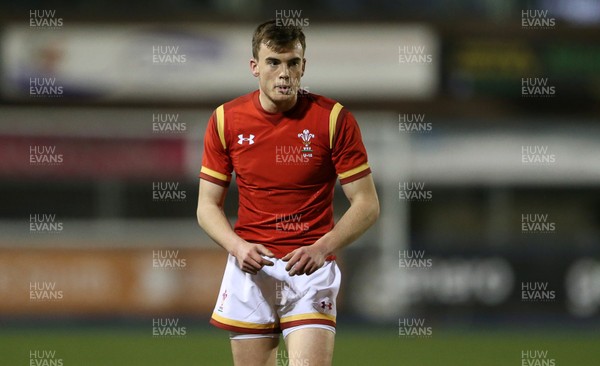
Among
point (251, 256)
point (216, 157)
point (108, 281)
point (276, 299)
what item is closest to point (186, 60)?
point (108, 281)

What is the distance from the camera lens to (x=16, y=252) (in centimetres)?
1381

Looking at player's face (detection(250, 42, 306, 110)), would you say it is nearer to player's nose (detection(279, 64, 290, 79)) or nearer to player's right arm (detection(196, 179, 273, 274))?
player's nose (detection(279, 64, 290, 79))

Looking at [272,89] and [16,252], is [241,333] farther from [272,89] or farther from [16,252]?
[16,252]

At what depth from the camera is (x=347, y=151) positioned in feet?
16.9

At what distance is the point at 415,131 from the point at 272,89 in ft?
37.5

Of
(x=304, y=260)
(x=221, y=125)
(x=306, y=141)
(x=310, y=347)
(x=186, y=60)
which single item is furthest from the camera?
(x=186, y=60)

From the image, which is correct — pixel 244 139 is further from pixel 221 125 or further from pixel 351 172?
pixel 351 172

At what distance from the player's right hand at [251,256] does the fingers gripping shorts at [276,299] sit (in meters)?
0.22

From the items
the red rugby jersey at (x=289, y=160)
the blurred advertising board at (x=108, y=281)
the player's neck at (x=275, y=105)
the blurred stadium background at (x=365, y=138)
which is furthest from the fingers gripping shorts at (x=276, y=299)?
the blurred advertising board at (x=108, y=281)

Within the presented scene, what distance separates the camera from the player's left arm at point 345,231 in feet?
16.0

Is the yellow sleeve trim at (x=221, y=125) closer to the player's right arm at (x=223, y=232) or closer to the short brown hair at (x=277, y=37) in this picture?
the player's right arm at (x=223, y=232)

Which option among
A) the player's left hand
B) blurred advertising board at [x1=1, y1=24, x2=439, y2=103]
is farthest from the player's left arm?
blurred advertising board at [x1=1, y1=24, x2=439, y2=103]

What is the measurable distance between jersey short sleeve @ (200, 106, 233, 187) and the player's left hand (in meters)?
0.60

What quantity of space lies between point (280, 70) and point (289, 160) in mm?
454
